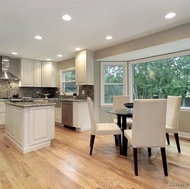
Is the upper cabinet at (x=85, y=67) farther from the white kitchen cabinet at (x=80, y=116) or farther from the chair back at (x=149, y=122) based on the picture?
the chair back at (x=149, y=122)

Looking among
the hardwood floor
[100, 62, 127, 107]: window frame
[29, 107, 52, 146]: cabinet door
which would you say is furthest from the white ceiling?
the hardwood floor

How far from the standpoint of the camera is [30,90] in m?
6.27

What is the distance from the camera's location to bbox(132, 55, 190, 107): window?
3.85 m

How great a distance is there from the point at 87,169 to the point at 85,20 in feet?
7.98

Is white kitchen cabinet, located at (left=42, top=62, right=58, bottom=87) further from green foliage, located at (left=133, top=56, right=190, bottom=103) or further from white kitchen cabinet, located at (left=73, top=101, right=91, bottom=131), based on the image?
green foliage, located at (left=133, top=56, right=190, bottom=103)

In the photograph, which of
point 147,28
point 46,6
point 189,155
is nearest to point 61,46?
point 46,6

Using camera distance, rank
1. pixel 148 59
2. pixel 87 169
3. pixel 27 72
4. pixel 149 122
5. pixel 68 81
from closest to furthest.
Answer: pixel 149 122 → pixel 87 169 → pixel 148 59 → pixel 27 72 → pixel 68 81

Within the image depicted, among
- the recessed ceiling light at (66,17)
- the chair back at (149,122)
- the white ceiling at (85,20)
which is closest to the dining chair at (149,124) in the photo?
the chair back at (149,122)

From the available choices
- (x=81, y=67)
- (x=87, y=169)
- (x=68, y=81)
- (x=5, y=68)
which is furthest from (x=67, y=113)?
(x=5, y=68)

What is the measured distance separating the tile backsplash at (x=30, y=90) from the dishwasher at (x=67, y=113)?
2.11ft

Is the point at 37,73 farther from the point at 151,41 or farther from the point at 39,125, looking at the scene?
the point at 151,41

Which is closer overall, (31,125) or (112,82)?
(31,125)

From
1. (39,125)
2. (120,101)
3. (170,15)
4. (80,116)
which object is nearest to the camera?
(170,15)

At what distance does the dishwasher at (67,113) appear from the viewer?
183 inches
